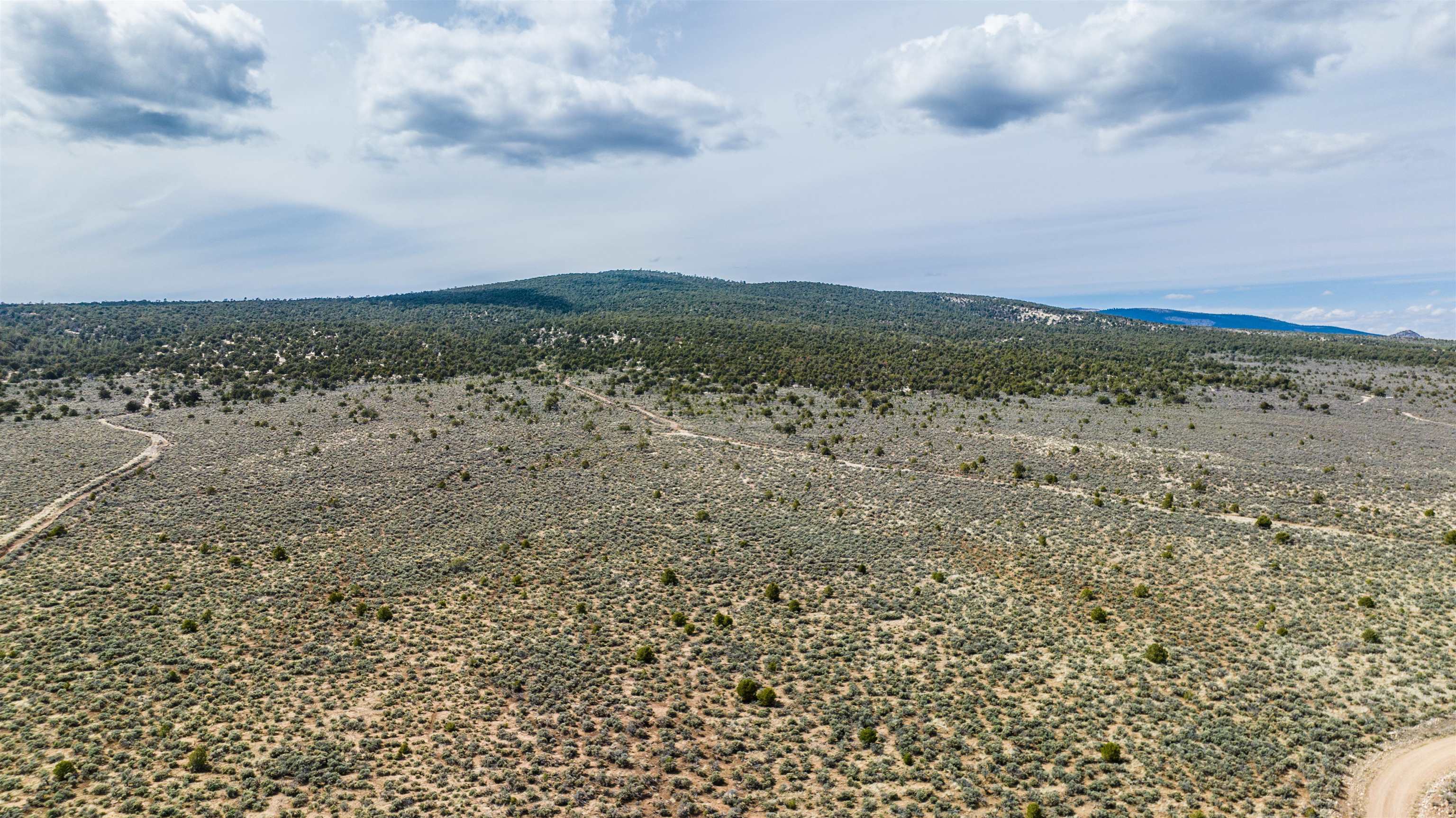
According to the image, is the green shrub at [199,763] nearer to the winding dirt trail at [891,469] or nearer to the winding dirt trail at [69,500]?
the winding dirt trail at [69,500]

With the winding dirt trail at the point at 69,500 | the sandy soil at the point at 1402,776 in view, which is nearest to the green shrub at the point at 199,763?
the winding dirt trail at the point at 69,500

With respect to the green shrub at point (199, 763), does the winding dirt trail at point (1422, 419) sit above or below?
above

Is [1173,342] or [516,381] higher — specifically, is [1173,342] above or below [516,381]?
above

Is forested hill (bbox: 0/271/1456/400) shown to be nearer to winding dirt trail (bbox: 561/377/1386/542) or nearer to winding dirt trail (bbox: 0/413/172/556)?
winding dirt trail (bbox: 561/377/1386/542)

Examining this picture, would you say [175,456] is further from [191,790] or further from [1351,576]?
[1351,576]

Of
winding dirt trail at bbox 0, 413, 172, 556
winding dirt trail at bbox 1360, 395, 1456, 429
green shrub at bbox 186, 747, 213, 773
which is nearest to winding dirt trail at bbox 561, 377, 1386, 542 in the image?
winding dirt trail at bbox 1360, 395, 1456, 429

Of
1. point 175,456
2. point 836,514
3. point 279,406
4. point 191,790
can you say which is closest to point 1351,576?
point 836,514

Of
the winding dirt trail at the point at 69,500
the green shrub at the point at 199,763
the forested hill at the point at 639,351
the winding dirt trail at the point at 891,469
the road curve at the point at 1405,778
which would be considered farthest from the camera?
the forested hill at the point at 639,351
